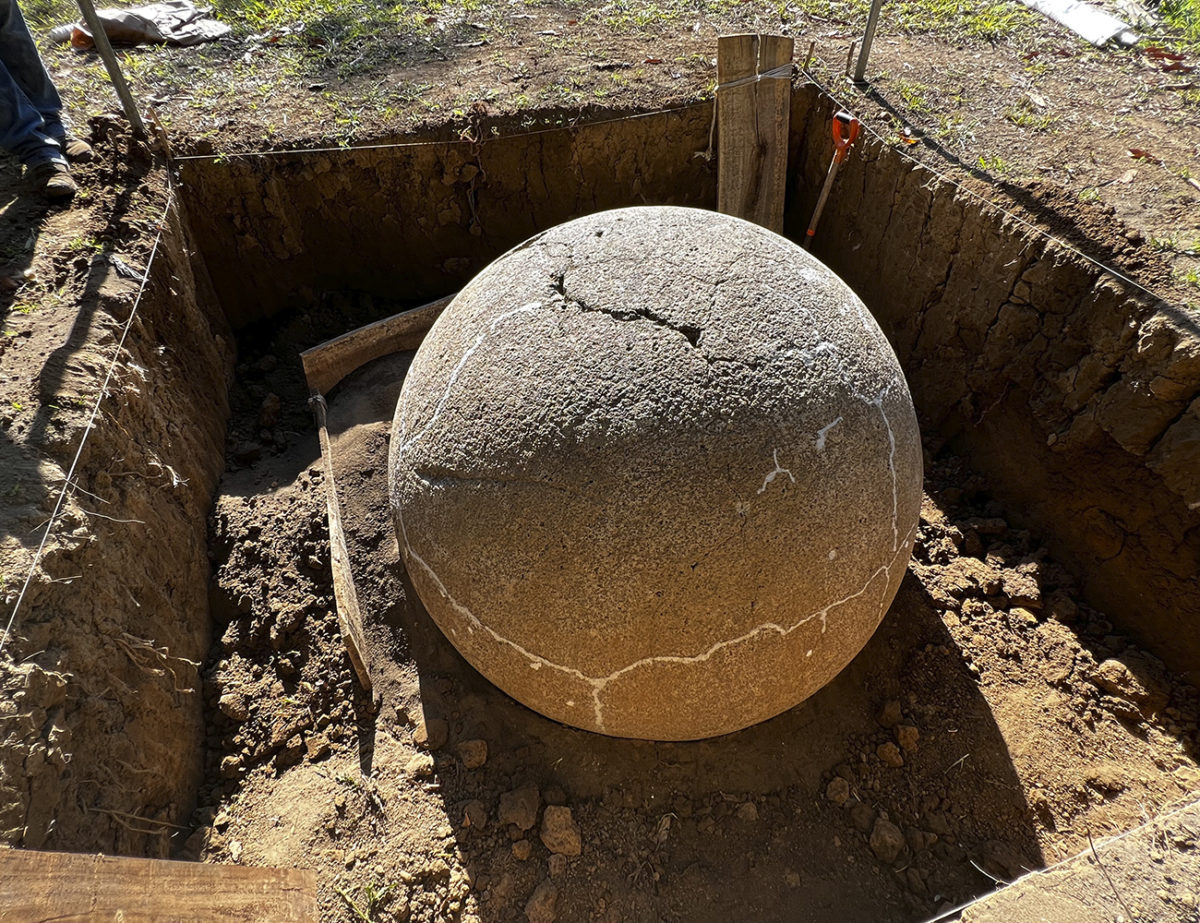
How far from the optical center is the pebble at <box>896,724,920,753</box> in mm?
2848

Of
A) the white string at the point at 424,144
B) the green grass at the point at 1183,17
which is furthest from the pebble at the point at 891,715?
the green grass at the point at 1183,17

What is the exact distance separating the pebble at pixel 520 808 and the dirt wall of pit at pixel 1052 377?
2.89 meters

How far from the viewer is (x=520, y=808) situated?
8.62ft

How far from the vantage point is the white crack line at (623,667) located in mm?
2125

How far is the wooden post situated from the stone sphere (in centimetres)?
234

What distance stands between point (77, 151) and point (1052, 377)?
5.35m

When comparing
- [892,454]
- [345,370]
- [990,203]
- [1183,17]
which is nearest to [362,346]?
[345,370]

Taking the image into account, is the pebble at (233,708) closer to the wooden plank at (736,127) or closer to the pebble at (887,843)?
the pebble at (887,843)

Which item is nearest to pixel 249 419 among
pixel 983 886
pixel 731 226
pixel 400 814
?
pixel 400 814

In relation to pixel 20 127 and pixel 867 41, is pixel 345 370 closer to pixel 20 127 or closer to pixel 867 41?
pixel 20 127

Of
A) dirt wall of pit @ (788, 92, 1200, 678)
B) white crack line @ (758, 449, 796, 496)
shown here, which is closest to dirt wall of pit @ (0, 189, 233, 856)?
white crack line @ (758, 449, 796, 496)

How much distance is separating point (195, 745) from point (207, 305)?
106 inches

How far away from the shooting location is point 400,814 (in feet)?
8.82

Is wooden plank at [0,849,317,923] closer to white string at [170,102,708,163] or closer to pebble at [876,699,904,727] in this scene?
pebble at [876,699,904,727]
